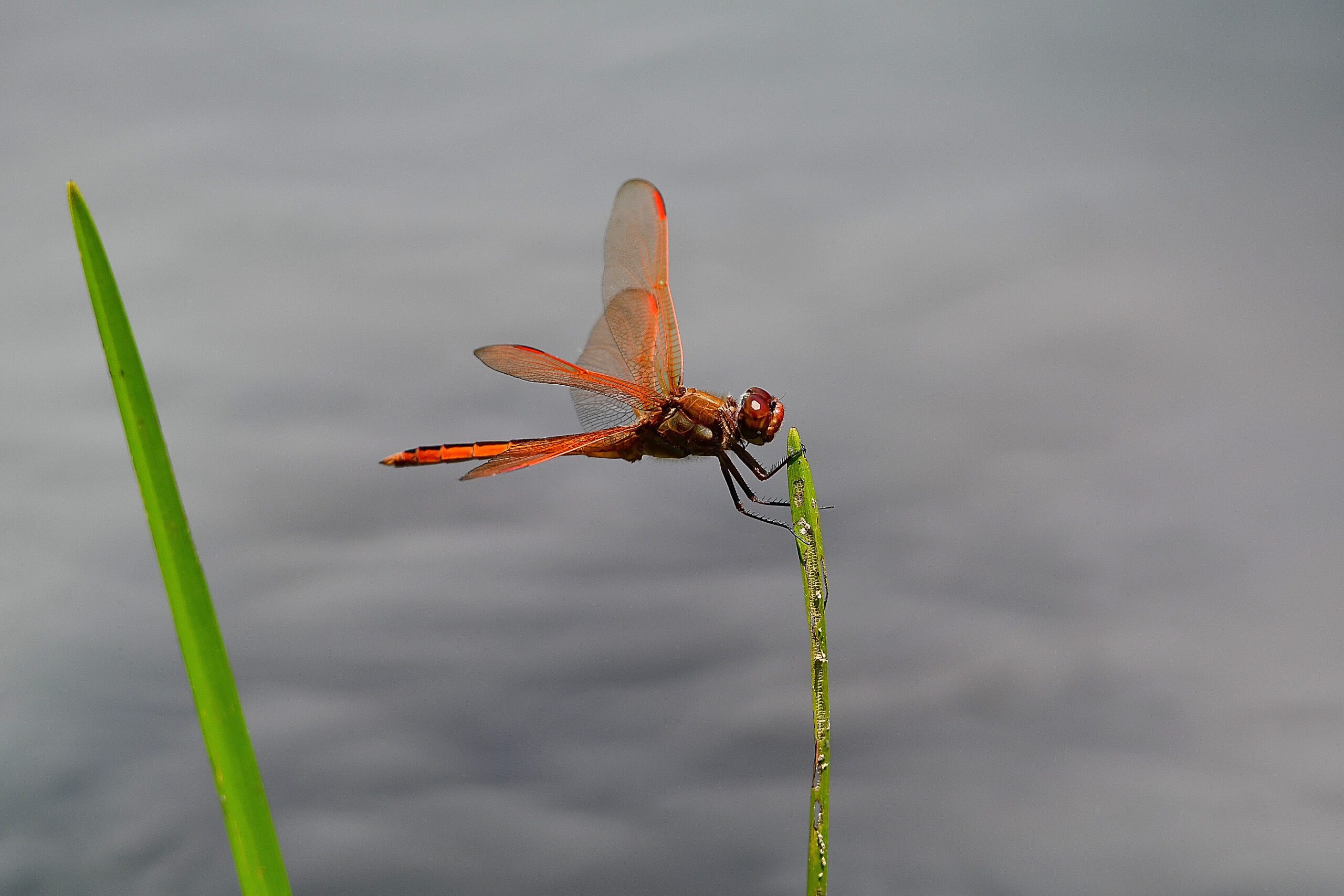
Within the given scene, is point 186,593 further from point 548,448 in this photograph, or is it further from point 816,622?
point 548,448

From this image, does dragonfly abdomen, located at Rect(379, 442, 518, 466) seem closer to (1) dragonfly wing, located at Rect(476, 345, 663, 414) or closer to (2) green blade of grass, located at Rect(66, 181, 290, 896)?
(1) dragonfly wing, located at Rect(476, 345, 663, 414)

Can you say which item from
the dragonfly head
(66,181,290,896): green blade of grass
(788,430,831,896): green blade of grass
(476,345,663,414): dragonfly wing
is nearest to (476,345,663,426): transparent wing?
(476,345,663,414): dragonfly wing

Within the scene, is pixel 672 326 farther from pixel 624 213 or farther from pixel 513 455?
pixel 513 455

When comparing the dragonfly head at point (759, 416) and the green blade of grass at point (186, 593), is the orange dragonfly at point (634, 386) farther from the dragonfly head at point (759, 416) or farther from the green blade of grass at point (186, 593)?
the green blade of grass at point (186, 593)

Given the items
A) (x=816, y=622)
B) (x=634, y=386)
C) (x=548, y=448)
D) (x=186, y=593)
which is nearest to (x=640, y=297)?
(x=634, y=386)

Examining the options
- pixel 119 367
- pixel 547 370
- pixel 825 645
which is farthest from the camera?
pixel 547 370

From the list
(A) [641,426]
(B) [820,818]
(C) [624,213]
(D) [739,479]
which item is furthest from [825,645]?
(C) [624,213]

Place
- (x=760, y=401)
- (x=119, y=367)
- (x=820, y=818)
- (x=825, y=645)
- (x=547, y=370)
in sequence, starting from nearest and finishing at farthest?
(x=119, y=367) < (x=820, y=818) < (x=825, y=645) < (x=760, y=401) < (x=547, y=370)
